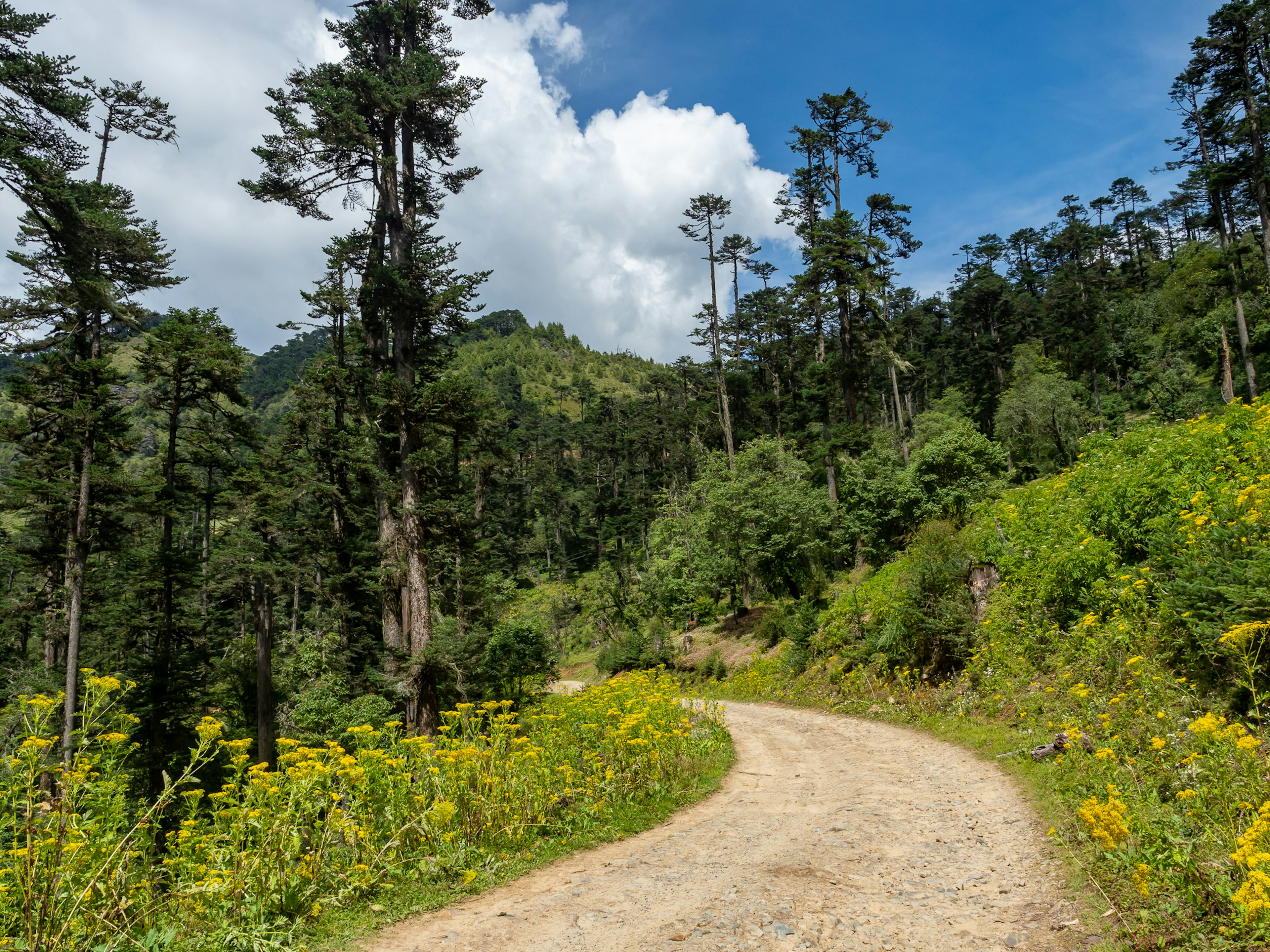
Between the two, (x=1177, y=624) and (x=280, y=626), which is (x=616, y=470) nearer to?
(x=280, y=626)

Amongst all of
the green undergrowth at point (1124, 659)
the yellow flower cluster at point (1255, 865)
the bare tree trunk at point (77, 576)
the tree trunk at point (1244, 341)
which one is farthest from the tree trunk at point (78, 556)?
the tree trunk at point (1244, 341)

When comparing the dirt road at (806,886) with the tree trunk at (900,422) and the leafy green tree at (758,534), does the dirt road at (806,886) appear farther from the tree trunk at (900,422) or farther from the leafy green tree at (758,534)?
the tree trunk at (900,422)

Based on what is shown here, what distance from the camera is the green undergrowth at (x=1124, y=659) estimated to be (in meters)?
3.60

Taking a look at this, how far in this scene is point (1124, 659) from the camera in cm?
759

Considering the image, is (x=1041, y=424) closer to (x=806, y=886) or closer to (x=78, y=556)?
(x=806, y=886)

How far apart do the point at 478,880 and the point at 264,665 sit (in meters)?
18.9

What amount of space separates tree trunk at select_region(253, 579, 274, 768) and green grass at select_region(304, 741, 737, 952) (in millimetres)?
16829

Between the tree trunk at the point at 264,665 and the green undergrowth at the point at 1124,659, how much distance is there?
16626 mm

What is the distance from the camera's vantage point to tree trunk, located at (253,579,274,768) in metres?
19.9

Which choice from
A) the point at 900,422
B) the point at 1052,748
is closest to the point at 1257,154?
the point at 900,422

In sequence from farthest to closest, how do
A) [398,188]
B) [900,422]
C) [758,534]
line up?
[900,422]
[758,534]
[398,188]

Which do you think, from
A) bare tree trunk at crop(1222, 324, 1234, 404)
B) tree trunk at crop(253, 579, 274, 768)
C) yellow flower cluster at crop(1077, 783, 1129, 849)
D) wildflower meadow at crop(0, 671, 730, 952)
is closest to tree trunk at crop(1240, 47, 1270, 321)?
bare tree trunk at crop(1222, 324, 1234, 404)

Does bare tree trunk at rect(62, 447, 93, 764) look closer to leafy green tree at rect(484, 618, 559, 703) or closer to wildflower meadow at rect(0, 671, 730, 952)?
leafy green tree at rect(484, 618, 559, 703)

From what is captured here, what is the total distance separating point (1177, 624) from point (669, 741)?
6.50 meters
